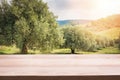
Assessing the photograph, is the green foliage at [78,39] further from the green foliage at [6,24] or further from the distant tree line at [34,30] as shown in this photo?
the green foliage at [6,24]

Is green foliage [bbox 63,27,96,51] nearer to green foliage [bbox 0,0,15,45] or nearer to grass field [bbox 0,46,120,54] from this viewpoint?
grass field [bbox 0,46,120,54]

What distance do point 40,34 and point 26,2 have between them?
9.5 inches

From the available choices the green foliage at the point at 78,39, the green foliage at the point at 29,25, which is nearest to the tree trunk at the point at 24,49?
the green foliage at the point at 29,25

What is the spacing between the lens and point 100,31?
193 centimetres

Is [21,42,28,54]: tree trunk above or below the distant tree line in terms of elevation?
below

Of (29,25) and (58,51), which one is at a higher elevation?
(29,25)

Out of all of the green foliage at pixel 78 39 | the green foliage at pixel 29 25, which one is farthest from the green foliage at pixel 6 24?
the green foliage at pixel 78 39

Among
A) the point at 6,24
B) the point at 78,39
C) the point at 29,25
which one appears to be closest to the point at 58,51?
the point at 78,39

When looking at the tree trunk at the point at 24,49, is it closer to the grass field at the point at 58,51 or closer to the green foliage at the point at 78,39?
the grass field at the point at 58,51

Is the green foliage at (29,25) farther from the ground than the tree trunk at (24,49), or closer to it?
farther from the ground

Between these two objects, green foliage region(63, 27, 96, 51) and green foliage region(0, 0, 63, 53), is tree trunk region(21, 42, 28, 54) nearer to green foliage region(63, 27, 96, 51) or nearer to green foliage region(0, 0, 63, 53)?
green foliage region(0, 0, 63, 53)

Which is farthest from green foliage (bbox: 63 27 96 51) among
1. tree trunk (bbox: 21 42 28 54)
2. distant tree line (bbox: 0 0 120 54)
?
tree trunk (bbox: 21 42 28 54)

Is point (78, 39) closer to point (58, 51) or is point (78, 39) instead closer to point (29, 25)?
point (58, 51)

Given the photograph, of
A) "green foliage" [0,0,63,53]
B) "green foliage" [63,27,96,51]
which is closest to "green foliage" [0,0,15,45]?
"green foliage" [0,0,63,53]
